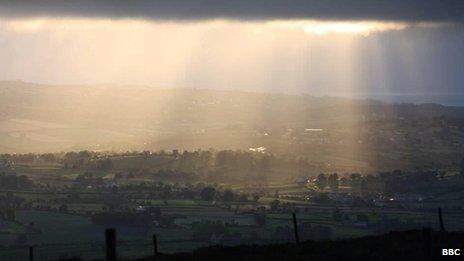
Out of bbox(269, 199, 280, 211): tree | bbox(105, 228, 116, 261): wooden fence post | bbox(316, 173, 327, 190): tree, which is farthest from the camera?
bbox(316, 173, 327, 190): tree

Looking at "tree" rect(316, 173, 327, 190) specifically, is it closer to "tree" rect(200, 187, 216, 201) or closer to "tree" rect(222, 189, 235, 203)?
"tree" rect(222, 189, 235, 203)

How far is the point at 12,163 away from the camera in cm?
7669

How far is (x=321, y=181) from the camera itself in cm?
6588

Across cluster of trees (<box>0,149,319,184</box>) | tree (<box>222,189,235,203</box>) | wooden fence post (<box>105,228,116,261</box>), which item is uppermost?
cluster of trees (<box>0,149,319,184</box>)

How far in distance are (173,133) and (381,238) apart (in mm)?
96692

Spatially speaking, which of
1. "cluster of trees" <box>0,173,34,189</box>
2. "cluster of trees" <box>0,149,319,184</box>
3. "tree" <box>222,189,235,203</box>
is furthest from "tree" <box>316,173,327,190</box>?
"cluster of trees" <box>0,173,34,189</box>

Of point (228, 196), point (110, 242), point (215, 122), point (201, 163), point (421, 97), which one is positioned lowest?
point (110, 242)

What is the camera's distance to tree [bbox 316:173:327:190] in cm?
6312

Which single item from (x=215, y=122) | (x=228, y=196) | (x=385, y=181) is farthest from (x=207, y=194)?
(x=215, y=122)

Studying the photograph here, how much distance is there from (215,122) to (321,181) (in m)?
64.1

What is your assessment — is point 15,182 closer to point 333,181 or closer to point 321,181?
point 321,181

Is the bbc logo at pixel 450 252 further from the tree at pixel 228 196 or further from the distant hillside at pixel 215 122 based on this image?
the distant hillside at pixel 215 122

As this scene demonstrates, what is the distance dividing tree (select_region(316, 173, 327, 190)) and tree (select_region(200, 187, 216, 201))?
9335 millimetres

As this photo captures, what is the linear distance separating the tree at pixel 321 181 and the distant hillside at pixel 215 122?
12.5 metres
